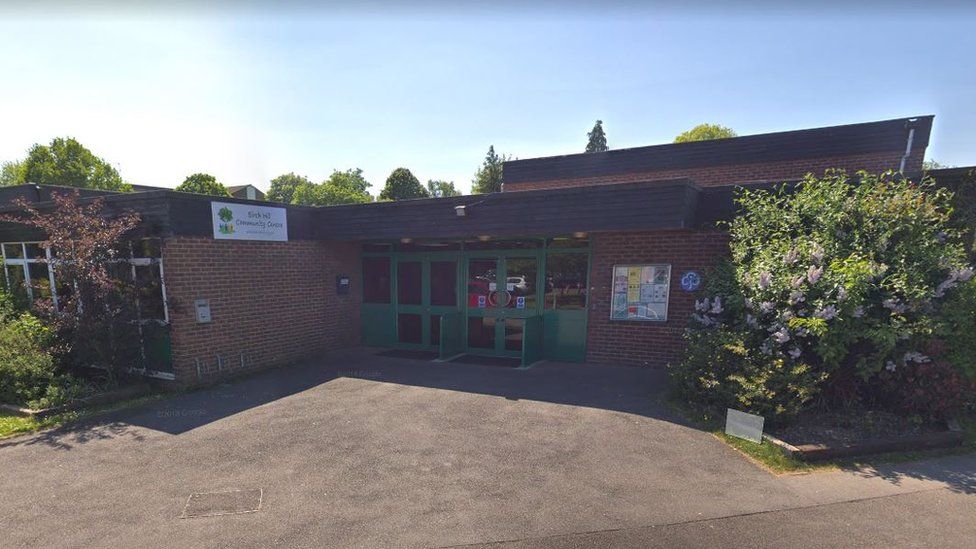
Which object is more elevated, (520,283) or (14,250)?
(14,250)

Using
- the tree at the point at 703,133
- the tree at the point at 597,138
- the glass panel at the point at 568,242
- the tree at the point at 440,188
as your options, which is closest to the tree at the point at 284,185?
the tree at the point at 440,188

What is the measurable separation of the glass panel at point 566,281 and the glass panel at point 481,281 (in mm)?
1269

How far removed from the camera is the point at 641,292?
7953 millimetres

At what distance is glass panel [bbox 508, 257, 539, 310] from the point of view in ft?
29.3

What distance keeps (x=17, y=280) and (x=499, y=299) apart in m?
9.97

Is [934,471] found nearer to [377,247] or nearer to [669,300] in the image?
[669,300]

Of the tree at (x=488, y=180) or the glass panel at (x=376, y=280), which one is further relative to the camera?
the tree at (x=488, y=180)

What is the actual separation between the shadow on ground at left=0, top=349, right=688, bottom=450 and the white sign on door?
Result: 8.84 feet

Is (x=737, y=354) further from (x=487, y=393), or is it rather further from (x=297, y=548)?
(x=297, y=548)

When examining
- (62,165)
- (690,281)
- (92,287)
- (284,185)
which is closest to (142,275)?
(92,287)

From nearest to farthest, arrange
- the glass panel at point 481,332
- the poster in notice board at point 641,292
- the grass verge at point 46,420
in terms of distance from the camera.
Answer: the grass verge at point 46,420 < the poster in notice board at point 641,292 < the glass panel at point 481,332

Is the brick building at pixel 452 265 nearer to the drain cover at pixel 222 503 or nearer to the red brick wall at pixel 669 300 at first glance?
the red brick wall at pixel 669 300

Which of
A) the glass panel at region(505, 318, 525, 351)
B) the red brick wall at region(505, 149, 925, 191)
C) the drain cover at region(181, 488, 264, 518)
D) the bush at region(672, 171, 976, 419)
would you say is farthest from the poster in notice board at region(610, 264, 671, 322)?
the drain cover at region(181, 488, 264, 518)

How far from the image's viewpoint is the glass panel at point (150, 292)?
6837mm
